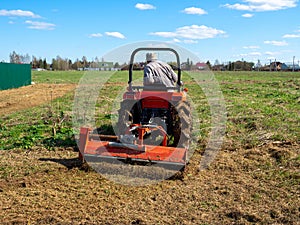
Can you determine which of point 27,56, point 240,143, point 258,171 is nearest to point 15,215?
point 258,171

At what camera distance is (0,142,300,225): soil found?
429 cm

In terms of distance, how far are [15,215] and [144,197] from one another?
1630mm

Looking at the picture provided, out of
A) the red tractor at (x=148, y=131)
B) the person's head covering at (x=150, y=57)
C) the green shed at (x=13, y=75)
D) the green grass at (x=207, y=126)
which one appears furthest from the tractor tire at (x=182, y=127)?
the green shed at (x=13, y=75)

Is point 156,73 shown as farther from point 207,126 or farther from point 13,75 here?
point 13,75

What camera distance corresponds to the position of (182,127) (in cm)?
645

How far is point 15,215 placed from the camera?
169 inches

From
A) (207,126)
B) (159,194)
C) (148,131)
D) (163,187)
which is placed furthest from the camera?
(207,126)

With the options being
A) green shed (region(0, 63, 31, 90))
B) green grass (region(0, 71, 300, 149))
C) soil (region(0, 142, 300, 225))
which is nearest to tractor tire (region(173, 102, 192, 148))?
soil (region(0, 142, 300, 225))

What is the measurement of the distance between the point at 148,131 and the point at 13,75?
19.9 metres

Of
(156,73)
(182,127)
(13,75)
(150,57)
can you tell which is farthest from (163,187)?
(13,75)

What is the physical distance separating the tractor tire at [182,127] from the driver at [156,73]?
69cm

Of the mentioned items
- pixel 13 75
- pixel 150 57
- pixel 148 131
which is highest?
pixel 150 57

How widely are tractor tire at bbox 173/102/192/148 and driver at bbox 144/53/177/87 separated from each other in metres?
0.69

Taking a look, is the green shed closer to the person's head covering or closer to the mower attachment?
the person's head covering
